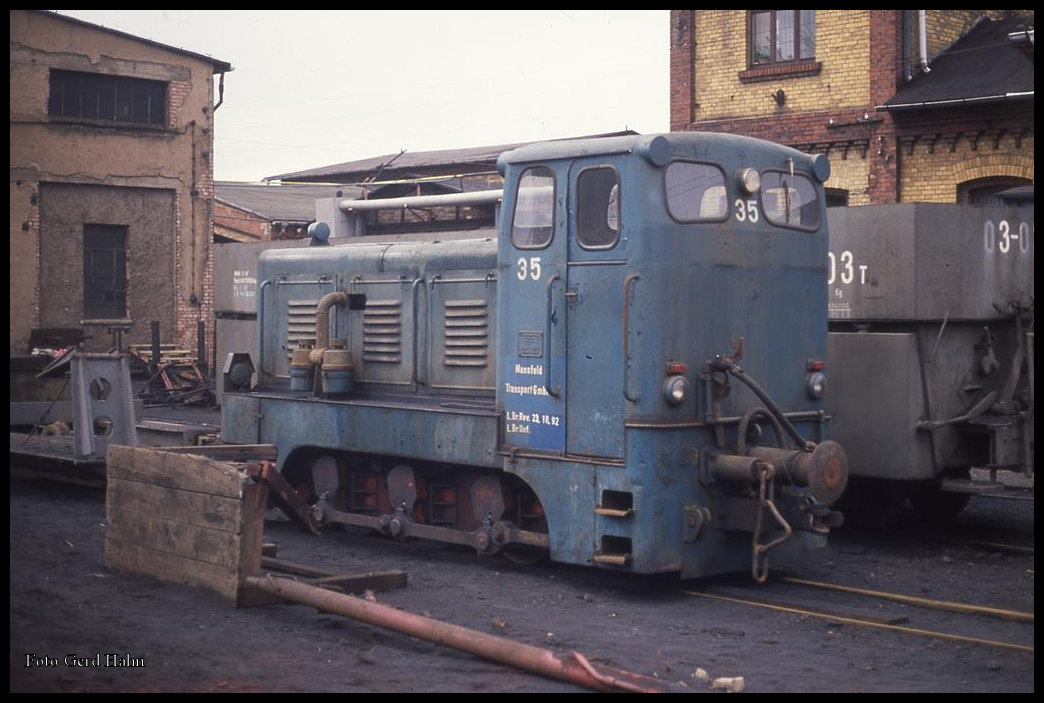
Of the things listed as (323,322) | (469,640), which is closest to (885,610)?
(469,640)

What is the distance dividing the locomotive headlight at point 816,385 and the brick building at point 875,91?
34.7ft

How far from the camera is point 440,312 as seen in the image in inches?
409

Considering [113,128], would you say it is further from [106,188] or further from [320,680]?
[320,680]

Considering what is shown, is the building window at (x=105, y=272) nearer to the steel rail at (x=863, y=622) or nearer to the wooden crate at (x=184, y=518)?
the wooden crate at (x=184, y=518)

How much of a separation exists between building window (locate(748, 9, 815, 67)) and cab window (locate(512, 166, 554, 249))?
→ 42.7ft

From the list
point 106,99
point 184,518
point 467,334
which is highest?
point 106,99

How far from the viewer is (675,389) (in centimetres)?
827

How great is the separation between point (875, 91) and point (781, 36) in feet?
6.86

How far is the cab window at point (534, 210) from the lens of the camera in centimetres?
892

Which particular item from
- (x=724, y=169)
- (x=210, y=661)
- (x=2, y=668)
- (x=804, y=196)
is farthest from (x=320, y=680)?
(x=804, y=196)

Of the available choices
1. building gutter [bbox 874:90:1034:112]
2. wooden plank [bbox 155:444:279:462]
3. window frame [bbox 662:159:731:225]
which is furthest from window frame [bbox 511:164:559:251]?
building gutter [bbox 874:90:1034:112]

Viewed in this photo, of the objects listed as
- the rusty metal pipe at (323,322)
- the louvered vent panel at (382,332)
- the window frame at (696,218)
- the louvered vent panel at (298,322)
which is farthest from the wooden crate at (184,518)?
the window frame at (696,218)

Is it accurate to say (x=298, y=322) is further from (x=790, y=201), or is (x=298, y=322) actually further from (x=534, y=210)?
(x=790, y=201)

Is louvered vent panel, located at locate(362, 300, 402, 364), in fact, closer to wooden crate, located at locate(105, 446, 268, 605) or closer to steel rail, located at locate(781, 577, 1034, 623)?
wooden crate, located at locate(105, 446, 268, 605)
